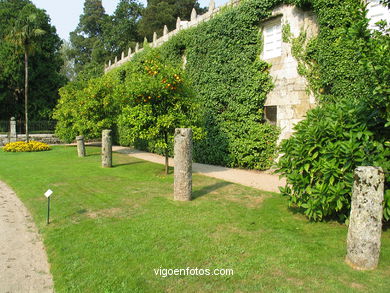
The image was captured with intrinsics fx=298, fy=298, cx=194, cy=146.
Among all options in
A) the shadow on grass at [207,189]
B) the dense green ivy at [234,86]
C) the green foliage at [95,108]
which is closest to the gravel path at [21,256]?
the shadow on grass at [207,189]

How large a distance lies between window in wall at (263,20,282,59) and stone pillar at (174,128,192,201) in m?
6.19

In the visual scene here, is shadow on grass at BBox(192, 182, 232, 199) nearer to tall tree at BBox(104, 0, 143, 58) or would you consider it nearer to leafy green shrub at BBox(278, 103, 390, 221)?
leafy green shrub at BBox(278, 103, 390, 221)

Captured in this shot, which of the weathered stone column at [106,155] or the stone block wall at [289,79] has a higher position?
the stone block wall at [289,79]

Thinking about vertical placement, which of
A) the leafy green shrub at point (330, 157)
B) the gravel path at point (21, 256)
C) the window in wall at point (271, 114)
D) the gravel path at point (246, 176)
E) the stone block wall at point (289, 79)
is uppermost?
the stone block wall at point (289, 79)

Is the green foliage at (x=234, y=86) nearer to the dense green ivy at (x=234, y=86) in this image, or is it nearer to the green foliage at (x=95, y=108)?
the dense green ivy at (x=234, y=86)

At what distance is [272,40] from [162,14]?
30494 millimetres

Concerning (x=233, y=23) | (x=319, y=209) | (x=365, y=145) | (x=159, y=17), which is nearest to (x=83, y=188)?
(x=319, y=209)

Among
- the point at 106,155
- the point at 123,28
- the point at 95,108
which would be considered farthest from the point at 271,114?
the point at 123,28

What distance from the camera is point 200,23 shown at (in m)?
14.6

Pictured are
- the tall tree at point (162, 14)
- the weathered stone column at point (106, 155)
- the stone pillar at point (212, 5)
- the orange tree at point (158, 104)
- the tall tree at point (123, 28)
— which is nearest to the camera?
the orange tree at point (158, 104)

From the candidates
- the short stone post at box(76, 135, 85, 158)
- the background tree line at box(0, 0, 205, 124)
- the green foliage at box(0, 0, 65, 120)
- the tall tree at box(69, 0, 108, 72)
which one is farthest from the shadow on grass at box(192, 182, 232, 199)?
the tall tree at box(69, 0, 108, 72)

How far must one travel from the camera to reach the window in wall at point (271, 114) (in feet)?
38.7

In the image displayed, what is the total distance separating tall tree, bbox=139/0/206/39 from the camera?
126 feet

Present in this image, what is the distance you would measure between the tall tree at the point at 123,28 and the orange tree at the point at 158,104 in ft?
112
